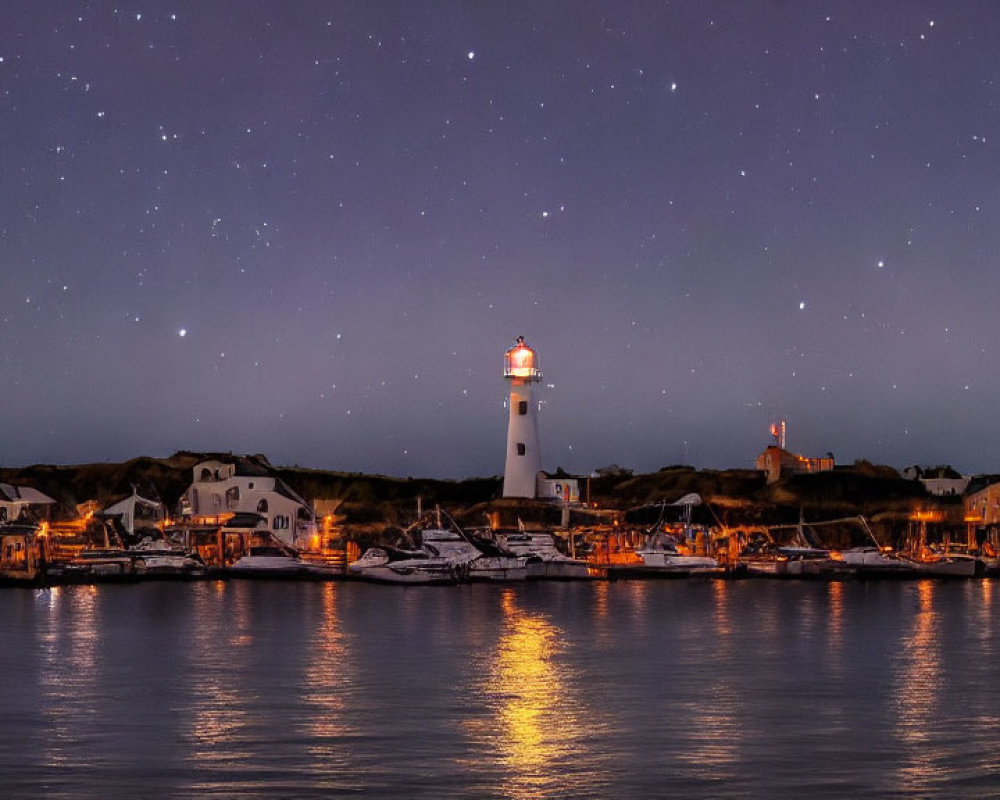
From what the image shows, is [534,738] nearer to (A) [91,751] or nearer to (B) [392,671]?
(A) [91,751]

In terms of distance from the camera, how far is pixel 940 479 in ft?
449

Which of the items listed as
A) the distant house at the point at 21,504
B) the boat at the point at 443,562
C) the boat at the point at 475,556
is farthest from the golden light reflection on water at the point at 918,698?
the distant house at the point at 21,504

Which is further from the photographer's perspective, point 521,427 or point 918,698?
point 521,427

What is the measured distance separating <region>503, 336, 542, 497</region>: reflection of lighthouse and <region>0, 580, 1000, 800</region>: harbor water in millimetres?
41866

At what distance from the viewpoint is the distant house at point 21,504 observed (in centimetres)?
11512

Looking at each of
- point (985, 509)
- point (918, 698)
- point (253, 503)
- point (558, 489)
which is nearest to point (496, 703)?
point (918, 698)

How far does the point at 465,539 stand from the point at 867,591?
25.1 m

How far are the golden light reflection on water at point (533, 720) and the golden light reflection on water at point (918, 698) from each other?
586 centimetres

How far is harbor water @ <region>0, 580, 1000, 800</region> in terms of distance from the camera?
26438mm

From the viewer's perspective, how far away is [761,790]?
25.3 metres

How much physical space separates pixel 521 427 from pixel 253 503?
2033 cm

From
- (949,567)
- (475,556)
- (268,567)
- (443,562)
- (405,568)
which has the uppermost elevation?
(475,556)

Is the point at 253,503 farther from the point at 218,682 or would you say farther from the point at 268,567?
the point at 218,682

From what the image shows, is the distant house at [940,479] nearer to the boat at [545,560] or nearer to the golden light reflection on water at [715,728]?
the boat at [545,560]
